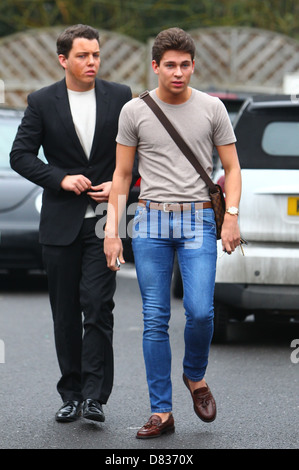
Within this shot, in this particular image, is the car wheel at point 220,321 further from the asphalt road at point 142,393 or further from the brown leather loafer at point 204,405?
the brown leather loafer at point 204,405

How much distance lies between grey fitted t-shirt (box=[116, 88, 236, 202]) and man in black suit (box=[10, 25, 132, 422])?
0.33 metres

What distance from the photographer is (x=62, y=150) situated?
223 inches

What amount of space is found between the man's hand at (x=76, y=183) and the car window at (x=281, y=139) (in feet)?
8.06

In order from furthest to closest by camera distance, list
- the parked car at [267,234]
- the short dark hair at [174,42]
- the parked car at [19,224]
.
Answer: the parked car at [19,224] < the parked car at [267,234] < the short dark hair at [174,42]

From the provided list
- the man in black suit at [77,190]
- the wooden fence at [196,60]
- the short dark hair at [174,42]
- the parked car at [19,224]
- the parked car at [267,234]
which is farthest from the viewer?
the wooden fence at [196,60]

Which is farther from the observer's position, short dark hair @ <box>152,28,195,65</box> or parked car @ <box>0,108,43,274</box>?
parked car @ <box>0,108,43,274</box>

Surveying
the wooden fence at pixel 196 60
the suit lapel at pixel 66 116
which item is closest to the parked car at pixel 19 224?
the suit lapel at pixel 66 116

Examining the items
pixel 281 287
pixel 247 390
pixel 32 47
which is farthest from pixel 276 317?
pixel 32 47

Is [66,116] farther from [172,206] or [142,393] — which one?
[142,393]

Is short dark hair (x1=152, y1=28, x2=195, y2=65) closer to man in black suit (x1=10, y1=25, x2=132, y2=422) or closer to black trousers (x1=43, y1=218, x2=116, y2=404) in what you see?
man in black suit (x1=10, y1=25, x2=132, y2=422)

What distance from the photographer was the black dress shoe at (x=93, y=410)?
215 inches

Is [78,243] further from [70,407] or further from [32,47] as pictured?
[32,47]

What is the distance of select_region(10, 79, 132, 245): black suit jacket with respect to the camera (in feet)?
18.5

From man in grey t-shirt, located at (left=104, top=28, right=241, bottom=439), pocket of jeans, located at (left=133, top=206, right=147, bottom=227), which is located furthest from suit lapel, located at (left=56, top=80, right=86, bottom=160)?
pocket of jeans, located at (left=133, top=206, right=147, bottom=227)
